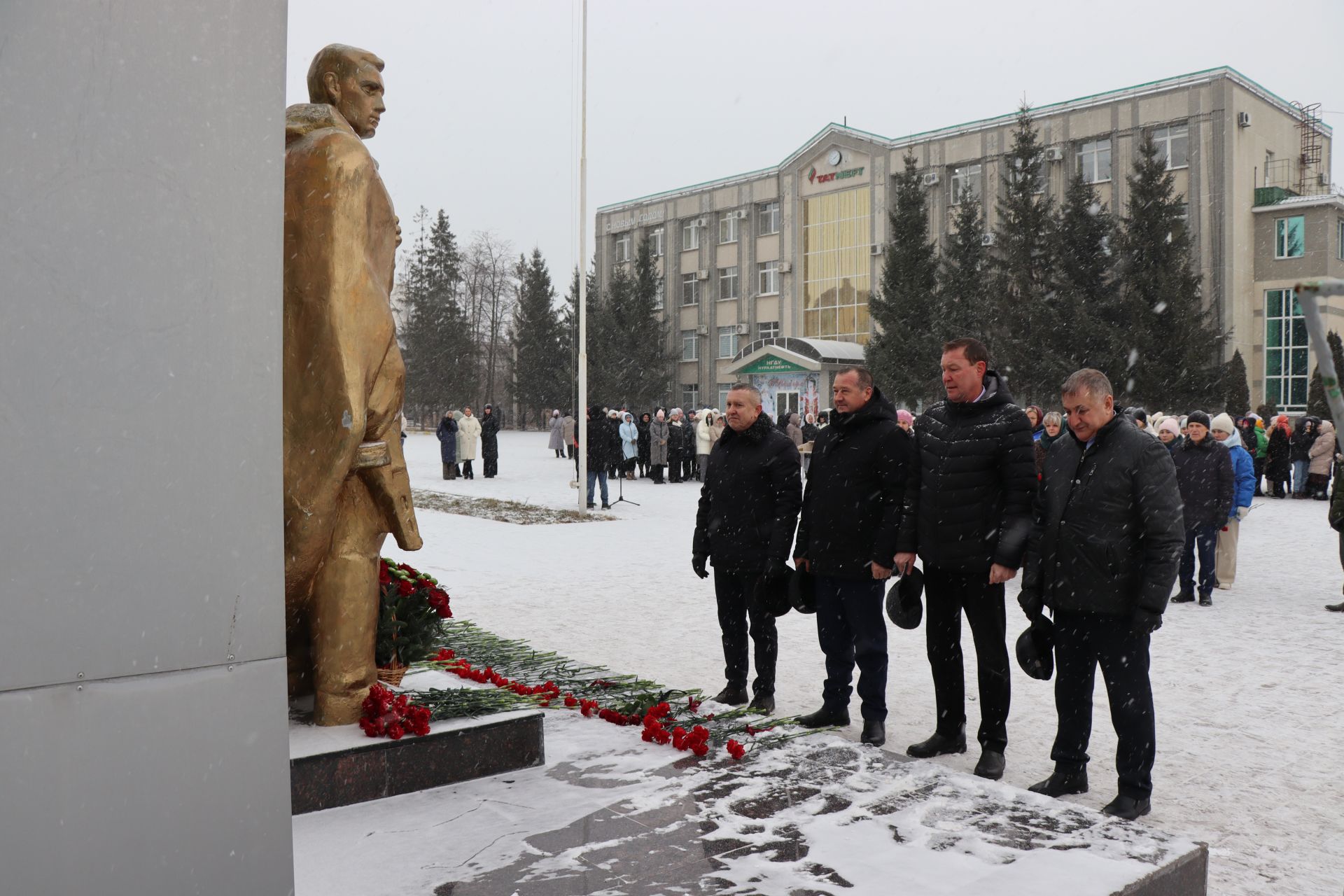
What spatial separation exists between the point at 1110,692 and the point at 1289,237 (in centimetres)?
3685

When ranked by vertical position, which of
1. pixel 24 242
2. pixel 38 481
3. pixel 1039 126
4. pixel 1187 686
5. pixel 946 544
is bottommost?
pixel 1187 686

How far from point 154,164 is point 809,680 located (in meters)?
5.54

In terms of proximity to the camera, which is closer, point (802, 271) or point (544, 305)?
point (802, 271)

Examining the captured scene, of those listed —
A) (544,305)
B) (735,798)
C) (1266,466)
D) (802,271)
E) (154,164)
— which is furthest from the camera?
(544,305)

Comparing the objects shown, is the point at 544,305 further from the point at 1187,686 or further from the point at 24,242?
the point at 24,242

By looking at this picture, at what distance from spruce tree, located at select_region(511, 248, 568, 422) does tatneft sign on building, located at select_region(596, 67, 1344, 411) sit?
15.0 ft

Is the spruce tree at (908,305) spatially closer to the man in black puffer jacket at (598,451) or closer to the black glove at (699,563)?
the man in black puffer jacket at (598,451)

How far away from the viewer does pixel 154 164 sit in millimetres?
1897

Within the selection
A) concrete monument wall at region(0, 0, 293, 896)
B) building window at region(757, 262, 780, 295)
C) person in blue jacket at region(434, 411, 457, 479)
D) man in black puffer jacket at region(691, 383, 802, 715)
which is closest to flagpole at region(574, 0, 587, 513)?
person in blue jacket at region(434, 411, 457, 479)

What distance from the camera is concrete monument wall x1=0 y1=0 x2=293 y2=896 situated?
1755 millimetres

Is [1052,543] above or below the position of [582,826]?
above

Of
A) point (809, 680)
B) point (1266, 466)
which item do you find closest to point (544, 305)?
point (1266, 466)

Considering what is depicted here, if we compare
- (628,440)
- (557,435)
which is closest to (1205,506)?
(628,440)

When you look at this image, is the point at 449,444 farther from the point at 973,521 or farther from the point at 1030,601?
the point at 1030,601
